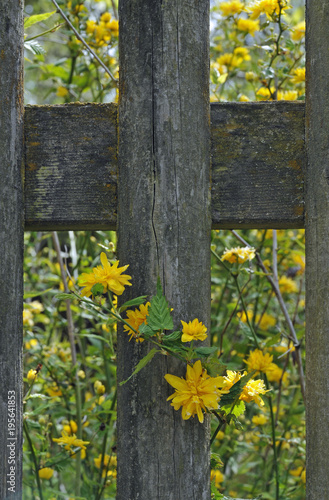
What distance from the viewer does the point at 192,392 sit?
958mm

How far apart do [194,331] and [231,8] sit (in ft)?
4.87

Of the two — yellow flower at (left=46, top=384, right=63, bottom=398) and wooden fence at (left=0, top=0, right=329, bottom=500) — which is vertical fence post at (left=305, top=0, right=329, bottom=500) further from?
yellow flower at (left=46, top=384, right=63, bottom=398)

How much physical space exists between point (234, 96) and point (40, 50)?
2.97 ft

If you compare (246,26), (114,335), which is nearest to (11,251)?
(114,335)

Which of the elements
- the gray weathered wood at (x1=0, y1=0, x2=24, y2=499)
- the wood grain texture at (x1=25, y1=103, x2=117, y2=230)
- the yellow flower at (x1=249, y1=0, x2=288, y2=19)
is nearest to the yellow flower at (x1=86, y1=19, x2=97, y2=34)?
the yellow flower at (x1=249, y1=0, x2=288, y2=19)

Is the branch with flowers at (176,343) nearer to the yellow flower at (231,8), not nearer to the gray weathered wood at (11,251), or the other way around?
the gray weathered wood at (11,251)

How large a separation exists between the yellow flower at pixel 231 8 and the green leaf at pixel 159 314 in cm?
141

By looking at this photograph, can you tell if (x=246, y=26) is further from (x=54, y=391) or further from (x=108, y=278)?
(x=54, y=391)

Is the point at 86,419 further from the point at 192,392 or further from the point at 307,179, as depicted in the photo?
the point at 307,179

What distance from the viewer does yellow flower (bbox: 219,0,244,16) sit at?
1.93m

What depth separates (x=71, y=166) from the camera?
1078mm

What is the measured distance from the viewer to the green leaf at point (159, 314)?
93 centimetres

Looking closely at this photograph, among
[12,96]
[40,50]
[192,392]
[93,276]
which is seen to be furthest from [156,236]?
[40,50]

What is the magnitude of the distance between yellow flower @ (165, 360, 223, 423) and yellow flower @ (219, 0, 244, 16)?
150 centimetres
